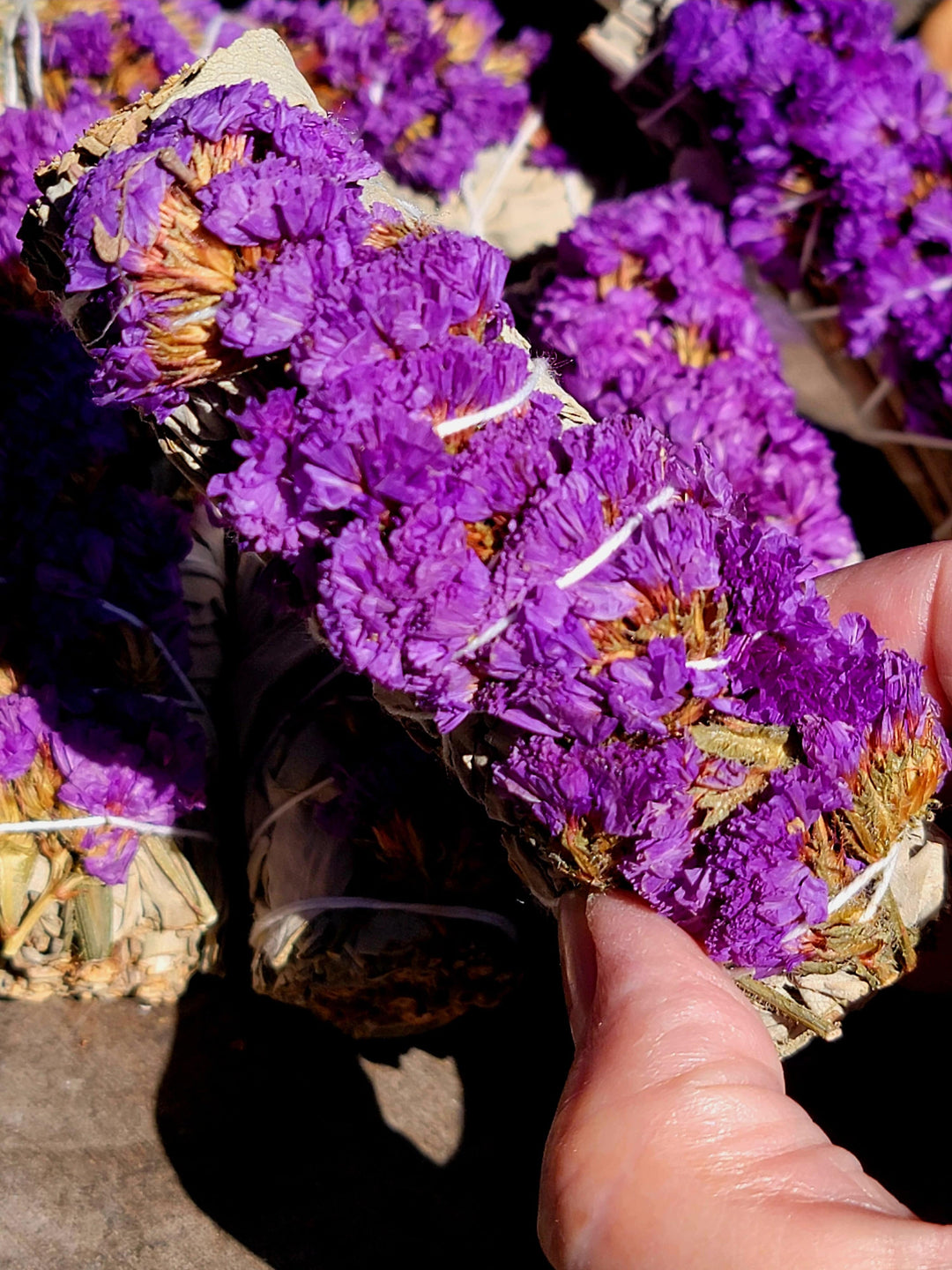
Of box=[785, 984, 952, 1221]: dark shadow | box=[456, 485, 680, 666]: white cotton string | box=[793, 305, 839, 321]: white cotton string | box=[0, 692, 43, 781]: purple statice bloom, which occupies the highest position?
box=[456, 485, 680, 666]: white cotton string

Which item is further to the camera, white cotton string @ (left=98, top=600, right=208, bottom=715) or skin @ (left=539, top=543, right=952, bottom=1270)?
white cotton string @ (left=98, top=600, right=208, bottom=715)

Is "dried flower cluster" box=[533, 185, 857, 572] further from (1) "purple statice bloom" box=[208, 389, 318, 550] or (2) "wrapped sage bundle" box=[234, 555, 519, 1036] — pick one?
(1) "purple statice bloom" box=[208, 389, 318, 550]

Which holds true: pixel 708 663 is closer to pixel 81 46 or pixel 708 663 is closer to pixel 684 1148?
pixel 684 1148

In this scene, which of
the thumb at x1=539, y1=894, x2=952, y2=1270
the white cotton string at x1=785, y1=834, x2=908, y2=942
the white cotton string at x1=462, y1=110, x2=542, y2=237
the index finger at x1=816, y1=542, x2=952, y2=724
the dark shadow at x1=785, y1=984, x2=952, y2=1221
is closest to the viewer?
the thumb at x1=539, y1=894, x2=952, y2=1270

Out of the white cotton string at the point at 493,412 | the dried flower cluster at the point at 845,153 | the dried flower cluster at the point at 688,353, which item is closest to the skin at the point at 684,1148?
the white cotton string at the point at 493,412

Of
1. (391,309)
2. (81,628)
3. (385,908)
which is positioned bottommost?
(385,908)

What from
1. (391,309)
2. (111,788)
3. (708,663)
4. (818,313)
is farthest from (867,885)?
(818,313)

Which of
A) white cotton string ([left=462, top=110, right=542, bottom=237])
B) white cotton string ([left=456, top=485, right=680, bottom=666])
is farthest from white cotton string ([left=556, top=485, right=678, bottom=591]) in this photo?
white cotton string ([left=462, top=110, right=542, bottom=237])
